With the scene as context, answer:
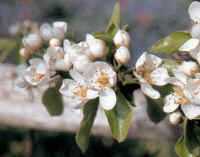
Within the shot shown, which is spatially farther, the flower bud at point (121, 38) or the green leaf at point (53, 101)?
the green leaf at point (53, 101)

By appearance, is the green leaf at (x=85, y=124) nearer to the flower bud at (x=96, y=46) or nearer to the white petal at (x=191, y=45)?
the flower bud at (x=96, y=46)

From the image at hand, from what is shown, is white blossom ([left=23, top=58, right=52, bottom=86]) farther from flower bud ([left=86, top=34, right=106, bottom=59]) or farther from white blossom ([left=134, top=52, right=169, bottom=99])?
white blossom ([left=134, top=52, right=169, bottom=99])

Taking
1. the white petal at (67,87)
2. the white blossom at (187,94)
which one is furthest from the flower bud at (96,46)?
the white blossom at (187,94)

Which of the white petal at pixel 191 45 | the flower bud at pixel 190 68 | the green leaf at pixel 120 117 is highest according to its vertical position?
the white petal at pixel 191 45

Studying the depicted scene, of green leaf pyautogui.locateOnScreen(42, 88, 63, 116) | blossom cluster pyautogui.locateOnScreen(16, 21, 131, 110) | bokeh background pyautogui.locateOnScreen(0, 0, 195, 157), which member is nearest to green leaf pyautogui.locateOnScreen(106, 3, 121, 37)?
blossom cluster pyautogui.locateOnScreen(16, 21, 131, 110)

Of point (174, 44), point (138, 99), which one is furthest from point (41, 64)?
point (138, 99)

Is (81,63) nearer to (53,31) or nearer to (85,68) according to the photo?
(85,68)

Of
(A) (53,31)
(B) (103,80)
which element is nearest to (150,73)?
(B) (103,80)
